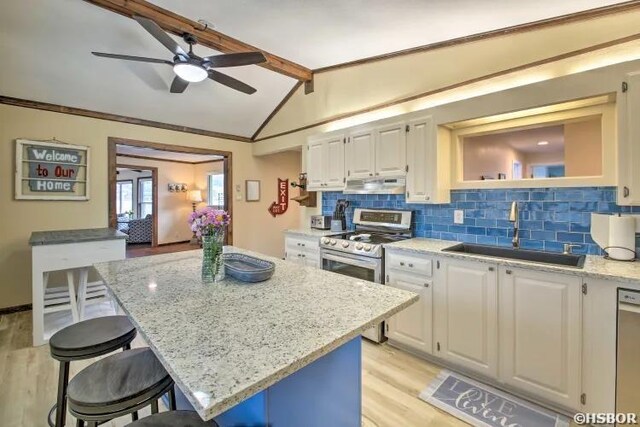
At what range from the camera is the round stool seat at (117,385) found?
40.9 inches

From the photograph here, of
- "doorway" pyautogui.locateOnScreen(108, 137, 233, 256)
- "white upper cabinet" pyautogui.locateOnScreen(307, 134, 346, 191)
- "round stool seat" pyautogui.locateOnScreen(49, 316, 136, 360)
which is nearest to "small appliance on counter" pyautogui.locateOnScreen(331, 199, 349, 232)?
"white upper cabinet" pyautogui.locateOnScreen(307, 134, 346, 191)

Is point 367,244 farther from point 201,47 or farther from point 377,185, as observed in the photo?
point 201,47

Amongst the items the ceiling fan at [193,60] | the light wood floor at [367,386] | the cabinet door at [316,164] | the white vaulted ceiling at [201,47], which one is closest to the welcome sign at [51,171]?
the white vaulted ceiling at [201,47]

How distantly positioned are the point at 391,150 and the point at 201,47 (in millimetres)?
2359

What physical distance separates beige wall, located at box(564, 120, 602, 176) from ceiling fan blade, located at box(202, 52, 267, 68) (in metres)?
2.46

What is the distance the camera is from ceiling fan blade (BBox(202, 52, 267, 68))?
2.40m

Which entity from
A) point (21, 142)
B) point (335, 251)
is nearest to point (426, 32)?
point (335, 251)

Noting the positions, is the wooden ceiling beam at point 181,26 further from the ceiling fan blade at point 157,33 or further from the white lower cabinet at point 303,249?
the white lower cabinet at point 303,249

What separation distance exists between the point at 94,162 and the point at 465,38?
4558mm

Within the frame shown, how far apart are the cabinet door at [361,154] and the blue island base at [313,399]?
217 centimetres

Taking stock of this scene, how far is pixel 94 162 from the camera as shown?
157 inches

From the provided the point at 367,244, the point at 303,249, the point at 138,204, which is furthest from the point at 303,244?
the point at 138,204

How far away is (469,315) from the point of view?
2176 mm

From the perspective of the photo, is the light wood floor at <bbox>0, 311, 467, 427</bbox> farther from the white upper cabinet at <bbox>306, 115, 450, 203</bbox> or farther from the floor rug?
the white upper cabinet at <bbox>306, 115, 450, 203</bbox>
